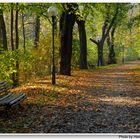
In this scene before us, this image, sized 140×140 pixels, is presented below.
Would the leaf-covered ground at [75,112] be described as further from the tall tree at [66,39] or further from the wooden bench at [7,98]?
the tall tree at [66,39]

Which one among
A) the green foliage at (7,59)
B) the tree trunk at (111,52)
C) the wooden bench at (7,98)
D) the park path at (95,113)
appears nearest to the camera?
the park path at (95,113)

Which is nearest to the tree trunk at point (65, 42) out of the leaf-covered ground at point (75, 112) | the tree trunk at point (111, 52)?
the leaf-covered ground at point (75, 112)

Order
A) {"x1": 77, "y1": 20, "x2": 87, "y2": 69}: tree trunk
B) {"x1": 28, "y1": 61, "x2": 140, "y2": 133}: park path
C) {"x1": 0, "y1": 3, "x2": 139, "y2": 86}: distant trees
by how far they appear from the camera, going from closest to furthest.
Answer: {"x1": 28, "y1": 61, "x2": 140, "y2": 133}: park path
{"x1": 0, "y1": 3, "x2": 139, "y2": 86}: distant trees
{"x1": 77, "y1": 20, "x2": 87, "y2": 69}: tree trunk

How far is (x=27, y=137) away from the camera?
8.95 metres

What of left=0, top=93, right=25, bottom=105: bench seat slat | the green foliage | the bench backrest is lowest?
left=0, top=93, right=25, bottom=105: bench seat slat

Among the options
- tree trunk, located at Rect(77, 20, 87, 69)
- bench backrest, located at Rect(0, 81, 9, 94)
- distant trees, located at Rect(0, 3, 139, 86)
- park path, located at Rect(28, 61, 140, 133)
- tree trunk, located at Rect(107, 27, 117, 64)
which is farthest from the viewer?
tree trunk, located at Rect(107, 27, 117, 64)

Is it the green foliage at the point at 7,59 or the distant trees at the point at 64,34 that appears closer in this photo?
the green foliage at the point at 7,59

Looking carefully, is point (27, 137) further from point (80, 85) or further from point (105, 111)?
point (80, 85)

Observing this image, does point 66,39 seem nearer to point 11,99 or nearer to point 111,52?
point 11,99

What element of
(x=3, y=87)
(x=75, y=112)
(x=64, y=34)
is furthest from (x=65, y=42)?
(x=75, y=112)

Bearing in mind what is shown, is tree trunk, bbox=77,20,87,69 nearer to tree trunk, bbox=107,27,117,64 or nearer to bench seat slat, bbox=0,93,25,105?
tree trunk, bbox=107,27,117,64

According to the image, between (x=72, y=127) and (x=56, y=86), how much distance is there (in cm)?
716

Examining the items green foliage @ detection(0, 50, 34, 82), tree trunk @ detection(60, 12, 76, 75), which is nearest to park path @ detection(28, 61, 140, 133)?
green foliage @ detection(0, 50, 34, 82)

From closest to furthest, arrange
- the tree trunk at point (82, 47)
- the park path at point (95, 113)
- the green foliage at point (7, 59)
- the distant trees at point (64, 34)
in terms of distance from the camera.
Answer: the park path at point (95, 113)
the green foliage at point (7, 59)
the distant trees at point (64, 34)
the tree trunk at point (82, 47)
